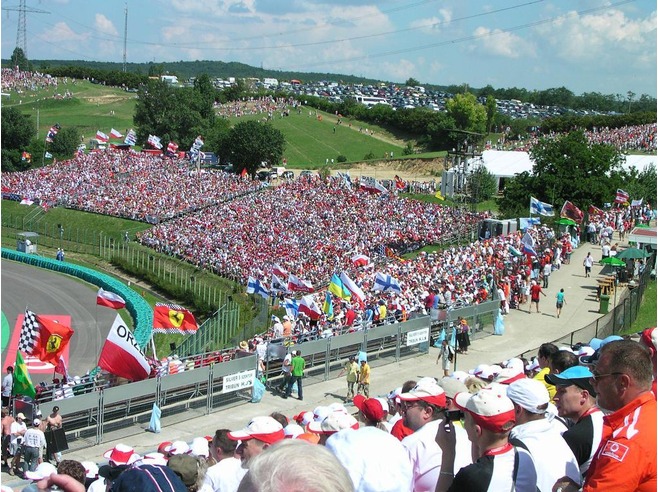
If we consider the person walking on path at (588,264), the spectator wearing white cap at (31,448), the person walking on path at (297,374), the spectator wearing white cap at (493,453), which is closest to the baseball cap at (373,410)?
the spectator wearing white cap at (493,453)

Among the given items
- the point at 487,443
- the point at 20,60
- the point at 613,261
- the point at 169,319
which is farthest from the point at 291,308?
the point at 20,60

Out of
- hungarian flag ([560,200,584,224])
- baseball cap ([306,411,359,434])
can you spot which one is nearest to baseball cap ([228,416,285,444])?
baseball cap ([306,411,359,434])

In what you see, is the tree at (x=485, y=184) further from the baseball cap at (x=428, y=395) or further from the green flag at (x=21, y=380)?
the baseball cap at (x=428, y=395)

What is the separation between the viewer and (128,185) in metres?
65.8

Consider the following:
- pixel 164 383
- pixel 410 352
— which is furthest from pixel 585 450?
pixel 410 352

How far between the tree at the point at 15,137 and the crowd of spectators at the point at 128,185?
12895 mm

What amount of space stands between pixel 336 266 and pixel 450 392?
1247 inches

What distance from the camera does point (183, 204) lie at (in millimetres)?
59688

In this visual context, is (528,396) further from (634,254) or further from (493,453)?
(634,254)

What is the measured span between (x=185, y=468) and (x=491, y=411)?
7.00 ft

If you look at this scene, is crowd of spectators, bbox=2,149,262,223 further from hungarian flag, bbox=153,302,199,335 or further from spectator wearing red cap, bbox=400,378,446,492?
spectator wearing red cap, bbox=400,378,446,492

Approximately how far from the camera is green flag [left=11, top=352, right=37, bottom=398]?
17.4 metres

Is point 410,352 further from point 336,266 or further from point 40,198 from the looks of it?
point 40,198

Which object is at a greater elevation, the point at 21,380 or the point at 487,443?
the point at 487,443
